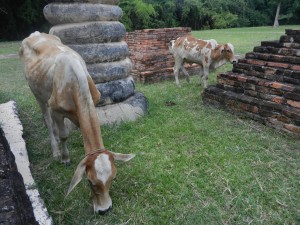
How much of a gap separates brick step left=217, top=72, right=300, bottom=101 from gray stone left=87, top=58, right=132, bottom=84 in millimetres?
1757

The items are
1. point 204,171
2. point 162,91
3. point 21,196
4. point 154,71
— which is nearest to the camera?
point 21,196

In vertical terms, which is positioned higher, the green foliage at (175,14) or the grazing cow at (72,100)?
the grazing cow at (72,100)

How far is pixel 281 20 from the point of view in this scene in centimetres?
3578

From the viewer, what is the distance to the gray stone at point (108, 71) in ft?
17.3

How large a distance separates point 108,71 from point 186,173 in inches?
92.6

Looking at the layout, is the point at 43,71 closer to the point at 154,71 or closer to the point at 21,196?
the point at 21,196

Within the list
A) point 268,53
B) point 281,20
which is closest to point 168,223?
point 268,53

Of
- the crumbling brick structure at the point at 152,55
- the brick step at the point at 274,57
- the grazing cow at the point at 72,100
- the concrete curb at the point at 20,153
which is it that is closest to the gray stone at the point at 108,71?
the grazing cow at the point at 72,100

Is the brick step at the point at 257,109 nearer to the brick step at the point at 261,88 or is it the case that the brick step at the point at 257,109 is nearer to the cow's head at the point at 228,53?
the brick step at the point at 261,88

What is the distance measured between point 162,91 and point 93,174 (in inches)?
188

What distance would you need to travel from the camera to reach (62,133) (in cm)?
393

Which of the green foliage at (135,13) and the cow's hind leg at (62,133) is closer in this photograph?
the cow's hind leg at (62,133)

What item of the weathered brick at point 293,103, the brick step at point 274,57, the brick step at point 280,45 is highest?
the brick step at point 280,45

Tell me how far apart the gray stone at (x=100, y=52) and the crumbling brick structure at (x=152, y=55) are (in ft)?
9.61
